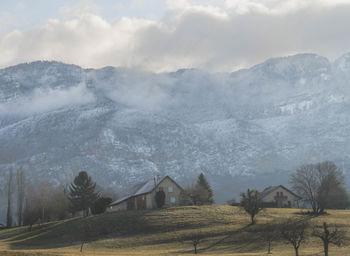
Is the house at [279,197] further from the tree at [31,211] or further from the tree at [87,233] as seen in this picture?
the tree at [31,211]

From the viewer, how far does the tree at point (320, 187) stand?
89.1 meters

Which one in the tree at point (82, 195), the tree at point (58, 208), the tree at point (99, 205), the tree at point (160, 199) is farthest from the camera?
the tree at point (58, 208)

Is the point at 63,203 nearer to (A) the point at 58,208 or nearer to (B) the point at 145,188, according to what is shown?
(A) the point at 58,208

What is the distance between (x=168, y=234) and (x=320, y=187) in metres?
43.5

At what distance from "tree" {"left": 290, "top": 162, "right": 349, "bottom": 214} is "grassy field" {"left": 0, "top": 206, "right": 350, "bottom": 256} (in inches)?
363

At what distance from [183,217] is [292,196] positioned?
151 feet

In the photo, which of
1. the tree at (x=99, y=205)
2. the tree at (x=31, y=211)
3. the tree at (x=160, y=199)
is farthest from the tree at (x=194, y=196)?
the tree at (x=31, y=211)

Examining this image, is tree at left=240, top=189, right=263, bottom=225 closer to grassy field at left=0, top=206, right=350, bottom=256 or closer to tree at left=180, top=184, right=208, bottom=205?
grassy field at left=0, top=206, right=350, bottom=256

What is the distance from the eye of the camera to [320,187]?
307 ft

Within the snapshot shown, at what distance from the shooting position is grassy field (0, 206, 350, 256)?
175 ft

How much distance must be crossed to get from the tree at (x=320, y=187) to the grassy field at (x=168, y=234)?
9.21 metres

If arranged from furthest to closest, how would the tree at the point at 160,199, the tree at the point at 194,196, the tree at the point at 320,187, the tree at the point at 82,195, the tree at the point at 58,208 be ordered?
the tree at the point at 58,208, the tree at the point at 194,196, the tree at the point at 82,195, the tree at the point at 320,187, the tree at the point at 160,199

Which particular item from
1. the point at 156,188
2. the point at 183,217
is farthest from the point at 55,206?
the point at 183,217

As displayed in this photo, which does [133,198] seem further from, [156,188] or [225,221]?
[225,221]
